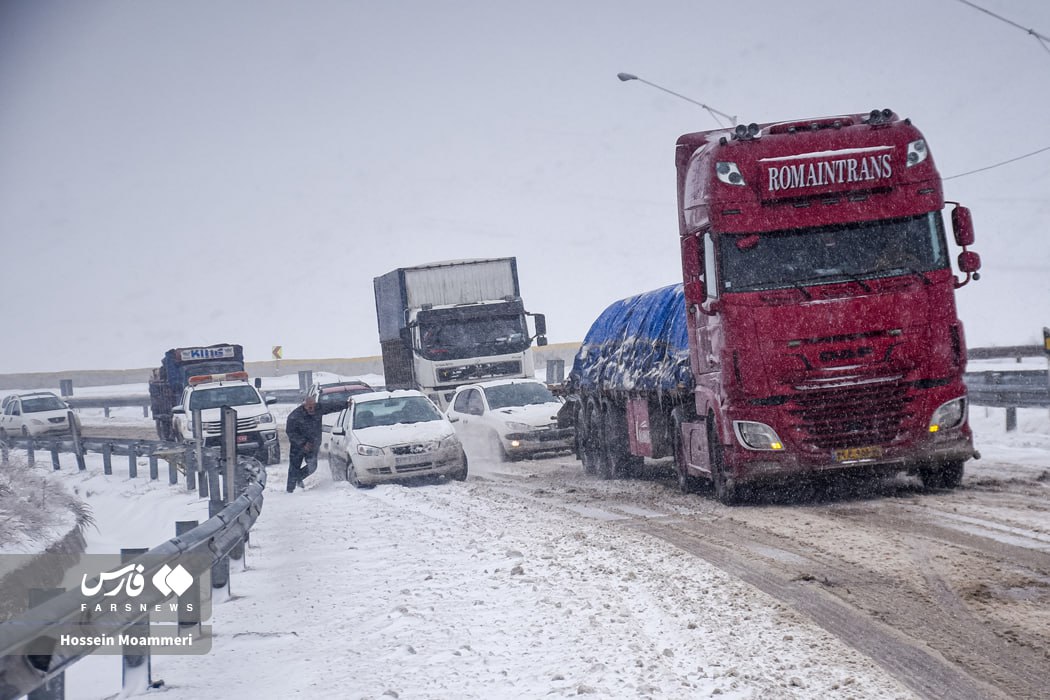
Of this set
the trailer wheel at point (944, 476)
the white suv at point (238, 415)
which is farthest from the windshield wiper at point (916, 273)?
the white suv at point (238, 415)

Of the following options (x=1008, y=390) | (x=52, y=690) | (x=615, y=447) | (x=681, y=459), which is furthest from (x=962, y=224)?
(x=52, y=690)

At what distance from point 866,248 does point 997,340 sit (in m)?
42.0

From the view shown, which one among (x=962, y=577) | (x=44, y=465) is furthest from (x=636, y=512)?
(x=44, y=465)

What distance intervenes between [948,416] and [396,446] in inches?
345

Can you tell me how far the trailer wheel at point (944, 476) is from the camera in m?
12.4

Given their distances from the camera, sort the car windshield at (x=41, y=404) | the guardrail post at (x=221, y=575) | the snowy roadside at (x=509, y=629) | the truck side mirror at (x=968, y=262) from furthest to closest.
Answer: the car windshield at (x=41, y=404) < the truck side mirror at (x=968, y=262) < the guardrail post at (x=221, y=575) < the snowy roadside at (x=509, y=629)

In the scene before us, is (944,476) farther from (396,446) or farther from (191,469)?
(191,469)

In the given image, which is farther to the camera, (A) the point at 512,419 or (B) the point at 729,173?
(A) the point at 512,419

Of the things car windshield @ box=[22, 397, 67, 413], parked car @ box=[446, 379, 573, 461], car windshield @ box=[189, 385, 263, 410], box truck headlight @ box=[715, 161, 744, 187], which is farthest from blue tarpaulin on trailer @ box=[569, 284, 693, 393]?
car windshield @ box=[22, 397, 67, 413]

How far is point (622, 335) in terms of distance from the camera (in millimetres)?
17203

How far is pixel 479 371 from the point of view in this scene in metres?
26.2

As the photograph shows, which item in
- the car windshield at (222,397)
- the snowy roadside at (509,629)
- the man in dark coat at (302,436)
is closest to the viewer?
the snowy roadside at (509,629)

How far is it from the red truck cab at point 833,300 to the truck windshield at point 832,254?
0.05ft

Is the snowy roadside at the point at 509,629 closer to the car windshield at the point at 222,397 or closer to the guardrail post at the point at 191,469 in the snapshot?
the guardrail post at the point at 191,469
